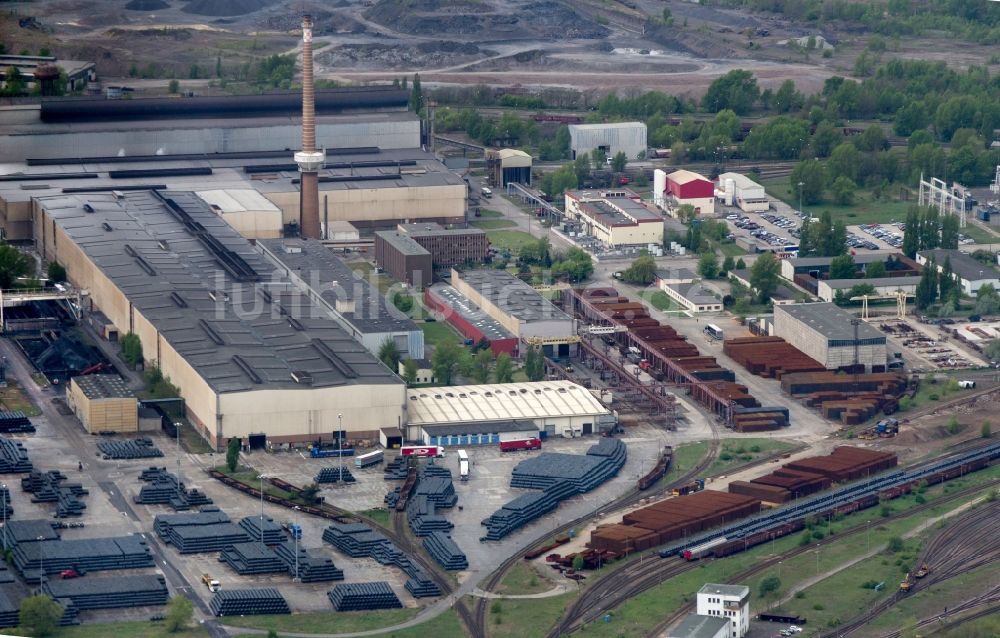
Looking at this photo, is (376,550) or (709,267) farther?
(709,267)

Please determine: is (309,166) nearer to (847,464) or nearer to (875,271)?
(875,271)

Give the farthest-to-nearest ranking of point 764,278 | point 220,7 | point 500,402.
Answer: point 220,7
point 764,278
point 500,402

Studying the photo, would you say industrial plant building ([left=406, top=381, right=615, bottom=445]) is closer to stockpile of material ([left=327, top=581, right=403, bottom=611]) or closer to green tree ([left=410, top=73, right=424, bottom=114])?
stockpile of material ([left=327, top=581, right=403, bottom=611])

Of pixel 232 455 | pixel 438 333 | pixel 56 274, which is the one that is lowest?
pixel 438 333

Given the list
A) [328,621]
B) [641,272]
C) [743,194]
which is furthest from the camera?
[743,194]

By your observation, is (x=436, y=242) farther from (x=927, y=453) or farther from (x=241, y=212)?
(x=927, y=453)

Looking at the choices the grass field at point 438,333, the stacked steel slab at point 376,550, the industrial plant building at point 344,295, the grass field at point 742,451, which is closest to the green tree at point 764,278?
the grass field at point 438,333

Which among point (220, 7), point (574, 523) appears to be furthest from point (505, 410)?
point (220, 7)

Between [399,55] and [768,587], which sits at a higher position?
[399,55]
